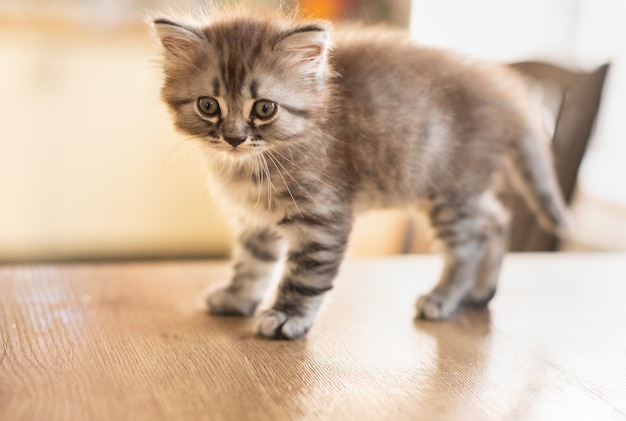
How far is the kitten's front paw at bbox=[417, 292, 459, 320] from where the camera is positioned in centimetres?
141

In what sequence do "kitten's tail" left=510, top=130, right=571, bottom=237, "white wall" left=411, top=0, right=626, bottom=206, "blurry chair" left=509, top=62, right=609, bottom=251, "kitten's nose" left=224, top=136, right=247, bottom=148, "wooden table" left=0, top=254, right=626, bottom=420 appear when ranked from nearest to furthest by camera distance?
"wooden table" left=0, top=254, right=626, bottom=420, "kitten's nose" left=224, top=136, right=247, bottom=148, "kitten's tail" left=510, top=130, right=571, bottom=237, "blurry chair" left=509, top=62, right=609, bottom=251, "white wall" left=411, top=0, right=626, bottom=206

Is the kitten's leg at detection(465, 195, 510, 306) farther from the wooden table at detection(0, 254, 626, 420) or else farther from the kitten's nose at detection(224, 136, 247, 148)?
the kitten's nose at detection(224, 136, 247, 148)

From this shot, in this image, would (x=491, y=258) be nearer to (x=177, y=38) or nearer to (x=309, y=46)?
(x=309, y=46)

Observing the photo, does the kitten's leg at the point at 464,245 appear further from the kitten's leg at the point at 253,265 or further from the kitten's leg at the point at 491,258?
the kitten's leg at the point at 253,265

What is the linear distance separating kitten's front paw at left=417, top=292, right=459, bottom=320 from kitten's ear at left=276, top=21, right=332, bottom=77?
50 cm

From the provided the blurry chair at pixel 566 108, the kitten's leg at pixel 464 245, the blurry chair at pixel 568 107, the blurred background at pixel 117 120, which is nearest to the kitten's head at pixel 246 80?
the kitten's leg at pixel 464 245

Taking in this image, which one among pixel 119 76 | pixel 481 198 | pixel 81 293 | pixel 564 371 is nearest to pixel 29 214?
pixel 119 76

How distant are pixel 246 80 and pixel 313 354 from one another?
47 cm

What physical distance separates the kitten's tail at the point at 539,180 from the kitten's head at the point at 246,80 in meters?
0.54

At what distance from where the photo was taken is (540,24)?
8.95ft

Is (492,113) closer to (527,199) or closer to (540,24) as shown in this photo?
(527,199)

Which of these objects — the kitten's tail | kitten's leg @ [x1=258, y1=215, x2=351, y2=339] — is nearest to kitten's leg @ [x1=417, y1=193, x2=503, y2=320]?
the kitten's tail

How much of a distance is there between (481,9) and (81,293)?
2003 mm

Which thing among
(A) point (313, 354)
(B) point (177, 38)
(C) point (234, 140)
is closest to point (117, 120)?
(B) point (177, 38)
